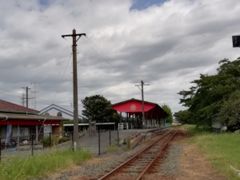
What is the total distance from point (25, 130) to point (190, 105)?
2084 cm

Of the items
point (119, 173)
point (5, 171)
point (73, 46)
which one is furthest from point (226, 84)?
point (5, 171)

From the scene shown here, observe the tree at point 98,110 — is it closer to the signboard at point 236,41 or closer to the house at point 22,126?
the house at point 22,126

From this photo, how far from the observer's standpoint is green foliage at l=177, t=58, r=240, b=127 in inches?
1647

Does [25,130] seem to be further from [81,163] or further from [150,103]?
[150,103]

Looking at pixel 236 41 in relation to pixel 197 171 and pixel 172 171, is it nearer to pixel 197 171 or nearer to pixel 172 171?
pixel 197 171

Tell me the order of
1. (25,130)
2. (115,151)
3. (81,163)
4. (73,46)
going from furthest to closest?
(25,130)
(115,151)
(73,46)
(81,163)

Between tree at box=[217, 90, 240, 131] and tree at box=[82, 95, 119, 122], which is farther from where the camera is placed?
tree at box=[82, 95, 119, 122]

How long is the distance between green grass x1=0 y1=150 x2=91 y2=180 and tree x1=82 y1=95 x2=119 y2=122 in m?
62.9

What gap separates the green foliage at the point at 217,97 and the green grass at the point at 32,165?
22.8 metres

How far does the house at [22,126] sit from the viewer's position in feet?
118

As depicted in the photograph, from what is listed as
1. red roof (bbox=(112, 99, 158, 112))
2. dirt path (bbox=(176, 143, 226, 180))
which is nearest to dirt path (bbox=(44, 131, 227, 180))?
dirt path (bbox=(176, 143, 226, 180))

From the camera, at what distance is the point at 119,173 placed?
17.2 meters

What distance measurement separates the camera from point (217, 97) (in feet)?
156

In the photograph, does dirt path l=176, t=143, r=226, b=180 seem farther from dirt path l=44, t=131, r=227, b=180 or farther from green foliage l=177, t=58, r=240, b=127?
green foliage l=177, t=58, r=240, b=127
